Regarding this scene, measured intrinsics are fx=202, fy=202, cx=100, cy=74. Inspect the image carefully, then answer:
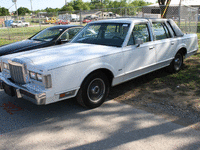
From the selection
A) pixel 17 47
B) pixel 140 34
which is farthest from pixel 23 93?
pixel 17 47

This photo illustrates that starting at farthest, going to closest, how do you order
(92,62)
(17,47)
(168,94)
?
(17,47)
(168,94)
(92,62)

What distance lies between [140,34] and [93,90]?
1909 mm

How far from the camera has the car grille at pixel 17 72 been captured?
146 inches

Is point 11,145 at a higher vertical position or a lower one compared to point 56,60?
lower

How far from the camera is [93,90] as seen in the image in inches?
160

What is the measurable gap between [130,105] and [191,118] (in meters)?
1.21

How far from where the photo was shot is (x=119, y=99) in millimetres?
4664

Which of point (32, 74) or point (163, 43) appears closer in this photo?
point (32, 74)

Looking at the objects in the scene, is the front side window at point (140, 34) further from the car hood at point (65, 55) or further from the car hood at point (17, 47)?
the car hood at point (17, 47)

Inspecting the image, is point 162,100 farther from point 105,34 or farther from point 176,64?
point 176,64

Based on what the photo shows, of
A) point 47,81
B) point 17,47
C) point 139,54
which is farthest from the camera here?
point 17,47

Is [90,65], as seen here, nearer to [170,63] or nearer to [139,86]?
[139,86]

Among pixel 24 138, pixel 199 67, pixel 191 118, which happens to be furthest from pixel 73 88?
pixel 199 67

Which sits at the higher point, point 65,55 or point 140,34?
point 140,34
